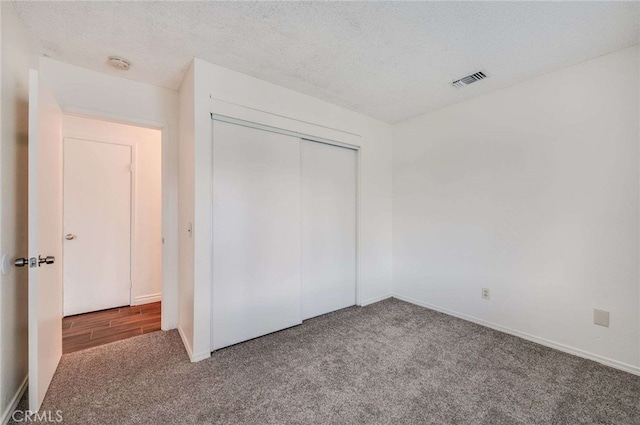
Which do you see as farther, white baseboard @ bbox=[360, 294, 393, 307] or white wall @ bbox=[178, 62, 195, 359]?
white baseboard @ bbox=[360, 294, 393, 307]

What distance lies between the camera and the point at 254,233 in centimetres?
250

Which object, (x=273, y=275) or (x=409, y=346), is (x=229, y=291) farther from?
(x=409, y=346)

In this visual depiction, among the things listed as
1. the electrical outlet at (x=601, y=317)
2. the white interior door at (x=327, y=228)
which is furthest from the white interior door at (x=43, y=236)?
the electrical outlet at (x=601, y=317)

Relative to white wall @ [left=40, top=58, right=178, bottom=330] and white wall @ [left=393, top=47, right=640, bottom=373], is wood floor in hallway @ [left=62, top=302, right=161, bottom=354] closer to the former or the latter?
white wall @ [left=40, top=58, right=178, bottom=330]

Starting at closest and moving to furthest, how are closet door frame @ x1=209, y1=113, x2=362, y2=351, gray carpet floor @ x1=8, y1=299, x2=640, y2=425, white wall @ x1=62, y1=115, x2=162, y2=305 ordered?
gray carpet floor @ x1=8, y1=299, x2=640, y2=425, closet door frame @ x1=209, y1=113, x2=362, y2=351, white wall @ x1=62, y1=115, x2=162, y2=305

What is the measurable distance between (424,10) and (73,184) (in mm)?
3901

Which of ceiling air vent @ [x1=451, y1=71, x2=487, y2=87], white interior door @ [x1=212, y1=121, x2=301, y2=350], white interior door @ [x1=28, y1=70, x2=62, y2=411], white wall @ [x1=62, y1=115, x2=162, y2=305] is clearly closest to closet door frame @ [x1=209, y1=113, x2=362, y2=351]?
white interior door @ [x1=212, y1=121, x2=301, y2=350]

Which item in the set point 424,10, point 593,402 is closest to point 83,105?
point 424,10

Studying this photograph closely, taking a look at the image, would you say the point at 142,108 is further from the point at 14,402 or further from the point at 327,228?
the point at 14,402

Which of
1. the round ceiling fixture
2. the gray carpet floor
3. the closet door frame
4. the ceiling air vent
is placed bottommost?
the gray carpet floor

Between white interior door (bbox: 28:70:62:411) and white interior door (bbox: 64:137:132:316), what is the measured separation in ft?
4.10

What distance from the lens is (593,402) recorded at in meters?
1.69

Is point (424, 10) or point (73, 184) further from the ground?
point (424, 10)

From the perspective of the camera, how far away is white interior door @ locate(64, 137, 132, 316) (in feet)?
10.0
